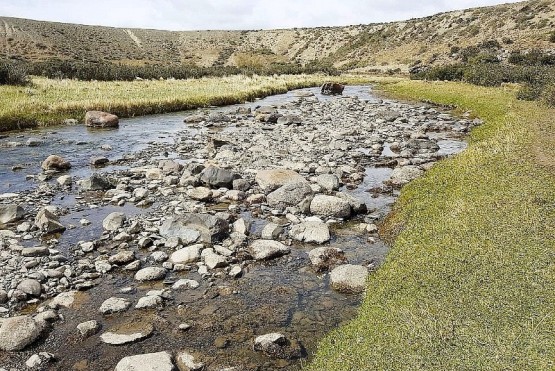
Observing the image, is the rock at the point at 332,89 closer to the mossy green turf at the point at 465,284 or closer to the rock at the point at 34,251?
the mossy green turf at the point at 465,284

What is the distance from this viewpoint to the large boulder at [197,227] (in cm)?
1325

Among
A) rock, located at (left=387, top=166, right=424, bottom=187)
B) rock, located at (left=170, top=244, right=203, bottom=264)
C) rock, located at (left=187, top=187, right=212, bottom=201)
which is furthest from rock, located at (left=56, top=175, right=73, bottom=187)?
rock, located at (left=387, top=166, right=424, bottom=187)

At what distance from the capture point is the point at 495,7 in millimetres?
100375

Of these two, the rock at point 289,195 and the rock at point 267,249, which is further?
the rock at point 289,195

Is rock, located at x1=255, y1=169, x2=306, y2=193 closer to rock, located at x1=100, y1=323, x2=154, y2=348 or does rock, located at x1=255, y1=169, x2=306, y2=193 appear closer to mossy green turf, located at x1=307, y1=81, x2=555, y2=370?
mossy green turf, located at x1=307, y1=81, x2=555, y2=370

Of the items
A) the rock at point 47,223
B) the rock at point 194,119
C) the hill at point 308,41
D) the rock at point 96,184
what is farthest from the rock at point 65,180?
the hill at point 308,41

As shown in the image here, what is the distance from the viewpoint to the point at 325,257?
12.1 m

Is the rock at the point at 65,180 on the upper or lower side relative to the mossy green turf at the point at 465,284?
lower

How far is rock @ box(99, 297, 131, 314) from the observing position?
974cm

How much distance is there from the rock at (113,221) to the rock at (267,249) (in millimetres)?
4557

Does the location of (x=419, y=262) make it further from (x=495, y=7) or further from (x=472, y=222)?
(x=495, y=7)

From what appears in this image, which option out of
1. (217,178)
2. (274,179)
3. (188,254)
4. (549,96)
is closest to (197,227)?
(188,254)

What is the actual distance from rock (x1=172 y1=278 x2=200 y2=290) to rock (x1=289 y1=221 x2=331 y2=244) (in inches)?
150

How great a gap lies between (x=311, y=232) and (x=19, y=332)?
7952 millimetres
